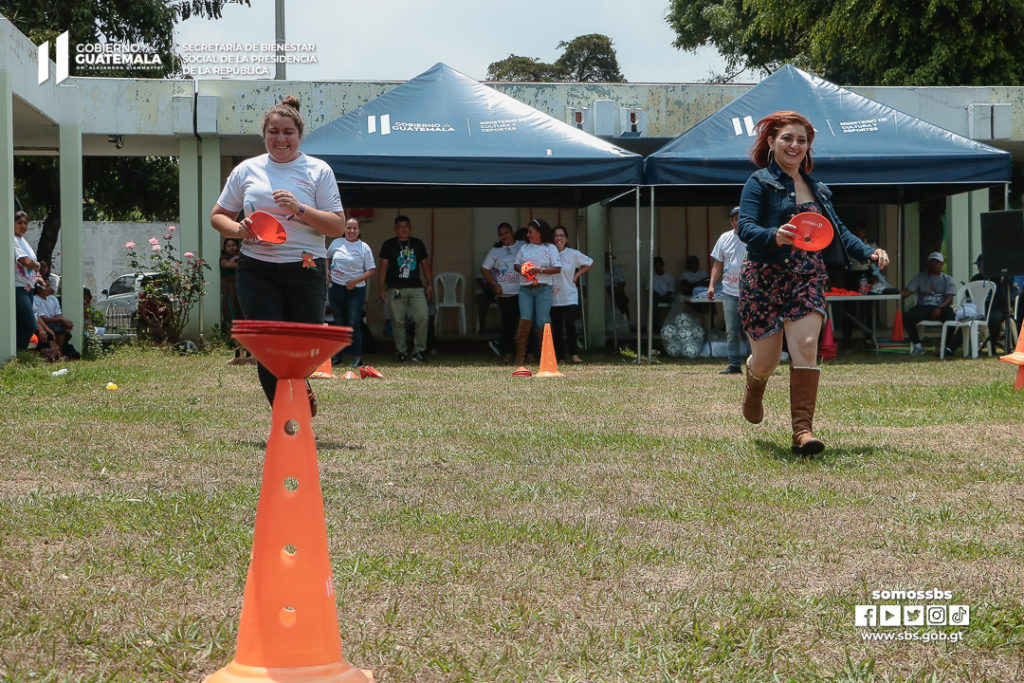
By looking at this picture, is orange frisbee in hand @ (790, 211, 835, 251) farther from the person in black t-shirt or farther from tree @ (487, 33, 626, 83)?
tree @ (487, 33, 626, 83)

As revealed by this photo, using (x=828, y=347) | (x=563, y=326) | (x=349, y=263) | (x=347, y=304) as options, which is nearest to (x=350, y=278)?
(x=349, y=263)

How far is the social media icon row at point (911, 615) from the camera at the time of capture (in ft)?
9.97

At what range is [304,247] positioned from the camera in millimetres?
5816

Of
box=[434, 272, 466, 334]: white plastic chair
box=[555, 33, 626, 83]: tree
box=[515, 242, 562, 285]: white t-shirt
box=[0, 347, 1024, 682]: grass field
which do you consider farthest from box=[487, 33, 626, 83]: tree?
box=[0, 347, 1024, 682]: grass field

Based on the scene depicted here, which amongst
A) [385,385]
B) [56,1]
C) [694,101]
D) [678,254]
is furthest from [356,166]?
[56,1]

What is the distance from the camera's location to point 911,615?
308 centimetres

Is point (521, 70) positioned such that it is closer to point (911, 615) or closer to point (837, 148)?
point (837, 148)

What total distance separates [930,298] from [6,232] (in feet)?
41.4

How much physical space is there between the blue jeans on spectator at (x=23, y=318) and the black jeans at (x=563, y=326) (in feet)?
20.6

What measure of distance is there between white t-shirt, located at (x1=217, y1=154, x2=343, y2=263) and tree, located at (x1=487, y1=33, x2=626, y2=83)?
51447 millimetres

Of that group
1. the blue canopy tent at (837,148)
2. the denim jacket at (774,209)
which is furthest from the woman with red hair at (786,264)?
the blue canopy tent at (837,148)

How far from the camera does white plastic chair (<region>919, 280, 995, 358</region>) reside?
15.2 meters

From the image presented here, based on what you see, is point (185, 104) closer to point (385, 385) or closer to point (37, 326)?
point (37, 326)

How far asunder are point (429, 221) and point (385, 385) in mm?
9723
